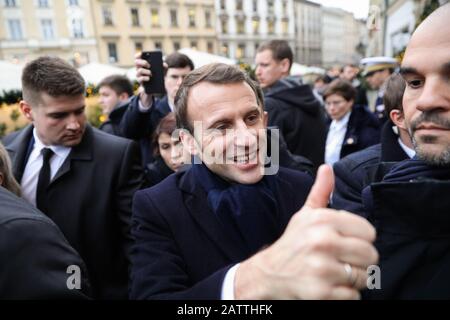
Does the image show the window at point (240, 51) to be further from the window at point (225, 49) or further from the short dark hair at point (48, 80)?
the short dark hair at point (48, 80)

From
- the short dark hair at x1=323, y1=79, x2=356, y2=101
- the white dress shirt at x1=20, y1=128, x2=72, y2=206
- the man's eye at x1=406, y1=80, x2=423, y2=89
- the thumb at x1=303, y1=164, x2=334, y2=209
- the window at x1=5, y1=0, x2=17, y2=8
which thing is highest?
the window at x1=5, y1=0, x2=17, y2=8

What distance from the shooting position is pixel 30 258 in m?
1.01

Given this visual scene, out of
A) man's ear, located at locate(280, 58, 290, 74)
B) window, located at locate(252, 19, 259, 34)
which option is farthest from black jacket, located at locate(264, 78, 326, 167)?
window, located at locate(252, 19, 259, 34)

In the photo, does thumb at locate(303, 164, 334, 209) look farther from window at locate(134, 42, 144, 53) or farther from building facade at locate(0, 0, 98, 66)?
window at locate(134, 42, 144, 53)

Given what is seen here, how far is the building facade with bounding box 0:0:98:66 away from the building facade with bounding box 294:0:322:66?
23.0 m

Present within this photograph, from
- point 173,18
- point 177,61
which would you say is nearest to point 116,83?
point 177,61

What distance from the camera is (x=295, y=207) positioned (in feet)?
4.59

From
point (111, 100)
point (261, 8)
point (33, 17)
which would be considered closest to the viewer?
point (111, 100)

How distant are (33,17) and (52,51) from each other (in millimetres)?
3366

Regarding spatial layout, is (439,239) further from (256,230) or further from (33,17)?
(33,17)

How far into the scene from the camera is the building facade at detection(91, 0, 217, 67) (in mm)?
35844

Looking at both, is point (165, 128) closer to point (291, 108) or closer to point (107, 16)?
point (291, 108)

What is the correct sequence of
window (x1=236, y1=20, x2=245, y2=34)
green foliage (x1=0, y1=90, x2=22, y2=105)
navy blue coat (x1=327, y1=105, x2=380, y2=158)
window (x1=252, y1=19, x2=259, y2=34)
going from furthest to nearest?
window (x1=252, y1=19, x2=259, y2=34)
window (x1=236, y1=20, x2=245, y2=34)
green foliage (x1=0, y1=90, x2=22, y2=105)
navy blue coat (x1=327, y1=105, x2=380, y2=158)
